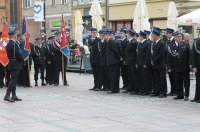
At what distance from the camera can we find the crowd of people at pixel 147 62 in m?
14.5

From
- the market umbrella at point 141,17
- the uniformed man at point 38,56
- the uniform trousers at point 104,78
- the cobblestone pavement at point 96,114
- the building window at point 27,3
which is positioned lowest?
the cobblestone pavement at point 96,114

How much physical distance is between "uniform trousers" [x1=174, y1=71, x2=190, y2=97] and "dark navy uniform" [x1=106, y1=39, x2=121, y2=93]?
95.6 inches

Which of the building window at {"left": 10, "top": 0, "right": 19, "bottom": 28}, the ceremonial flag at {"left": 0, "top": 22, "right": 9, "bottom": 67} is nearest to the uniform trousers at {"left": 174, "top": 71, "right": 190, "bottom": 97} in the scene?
the ceremonial flag at {"left": 0, "top": 22, "right": 9, "bottom": 67}

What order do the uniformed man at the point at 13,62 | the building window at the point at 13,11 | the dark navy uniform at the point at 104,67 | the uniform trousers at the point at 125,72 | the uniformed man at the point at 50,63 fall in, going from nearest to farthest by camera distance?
the uniformed man at the point at 13,62, the dark navy uniform at the point at 104,67, the uniform trousers at the point at 125,72, the uniformed man at the point at 50,63, the building window at the point at 13,11

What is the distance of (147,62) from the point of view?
1558 centimetres

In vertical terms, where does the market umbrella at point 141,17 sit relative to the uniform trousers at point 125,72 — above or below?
above

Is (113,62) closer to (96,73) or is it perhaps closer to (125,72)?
(125,72)

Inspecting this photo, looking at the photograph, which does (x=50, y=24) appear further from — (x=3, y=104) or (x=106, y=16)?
(x=3, y=104)

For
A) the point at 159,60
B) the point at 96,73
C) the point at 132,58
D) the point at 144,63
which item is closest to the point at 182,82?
the point at 159,60

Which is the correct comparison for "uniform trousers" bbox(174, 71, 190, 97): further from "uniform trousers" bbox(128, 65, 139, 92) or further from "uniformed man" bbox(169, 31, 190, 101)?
"uniform trousers" bbox(128, 65, 139, 92)

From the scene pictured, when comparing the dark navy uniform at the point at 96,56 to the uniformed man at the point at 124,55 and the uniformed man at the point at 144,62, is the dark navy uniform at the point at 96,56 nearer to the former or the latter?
the uniformed man at the point at 124,55

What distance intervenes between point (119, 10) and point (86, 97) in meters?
29.8

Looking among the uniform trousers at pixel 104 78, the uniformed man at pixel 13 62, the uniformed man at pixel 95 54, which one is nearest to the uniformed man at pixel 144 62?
the uniform trousers at pixel 104 78

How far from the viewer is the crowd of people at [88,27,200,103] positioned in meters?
14.5
